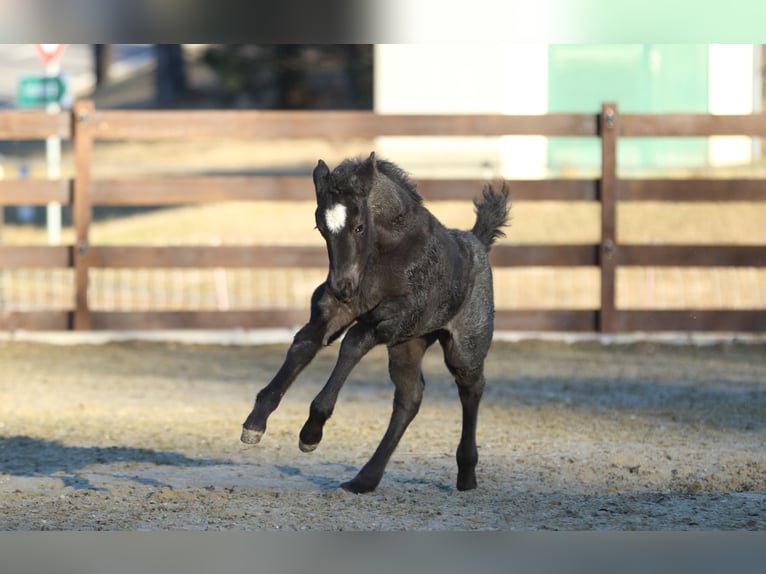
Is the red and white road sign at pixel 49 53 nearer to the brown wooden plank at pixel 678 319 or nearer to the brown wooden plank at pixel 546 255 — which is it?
the brown wooden plank at pixel 546 255

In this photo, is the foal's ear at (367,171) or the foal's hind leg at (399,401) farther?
the foal's hind leg at (399,401)

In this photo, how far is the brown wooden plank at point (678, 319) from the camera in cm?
1196

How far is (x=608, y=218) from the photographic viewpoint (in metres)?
12.1

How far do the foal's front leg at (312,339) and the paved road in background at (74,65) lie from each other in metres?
42.5

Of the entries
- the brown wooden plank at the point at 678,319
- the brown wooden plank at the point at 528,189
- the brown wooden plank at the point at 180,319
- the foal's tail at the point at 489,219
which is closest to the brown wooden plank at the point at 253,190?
the brown wooden plank at the point at 528,189

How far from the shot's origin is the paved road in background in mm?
50594

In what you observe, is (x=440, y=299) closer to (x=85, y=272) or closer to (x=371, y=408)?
(x=371, y=408)

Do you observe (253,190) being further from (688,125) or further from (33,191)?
(688,125)

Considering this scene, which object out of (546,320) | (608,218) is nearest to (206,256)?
(546,320)

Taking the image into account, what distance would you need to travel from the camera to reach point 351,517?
5.32 metres

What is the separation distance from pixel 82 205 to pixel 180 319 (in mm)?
1447

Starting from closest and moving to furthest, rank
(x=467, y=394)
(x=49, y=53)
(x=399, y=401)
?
(x=399, y=401) < (x=467, y=394) < (x=49, y=53)

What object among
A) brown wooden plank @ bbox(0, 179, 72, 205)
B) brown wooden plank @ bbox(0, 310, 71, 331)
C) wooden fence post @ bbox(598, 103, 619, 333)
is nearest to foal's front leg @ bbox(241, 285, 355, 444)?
wooden fence post @ bbox(598, 103, 619, 333)

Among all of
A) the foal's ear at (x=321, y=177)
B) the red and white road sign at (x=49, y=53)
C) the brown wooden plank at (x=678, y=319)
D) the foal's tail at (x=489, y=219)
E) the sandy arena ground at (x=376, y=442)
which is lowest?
the sandy arena ground at (x=376, y=442)
